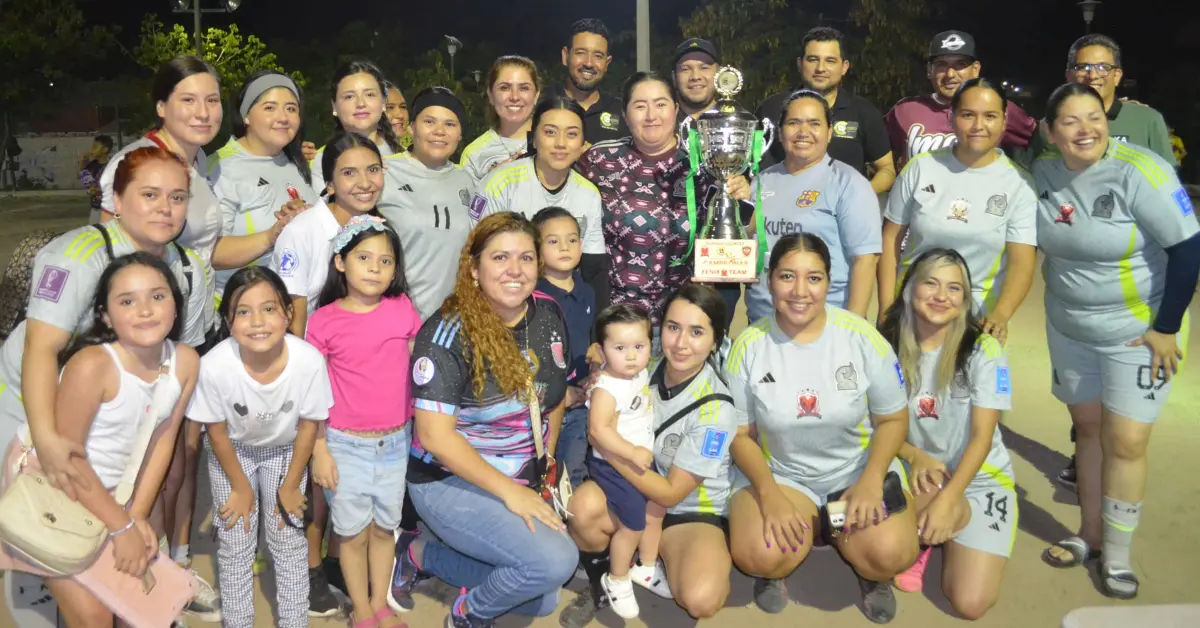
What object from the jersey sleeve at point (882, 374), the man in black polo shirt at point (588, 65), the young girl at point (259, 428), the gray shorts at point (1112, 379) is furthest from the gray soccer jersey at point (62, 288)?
the gray shorts at point (1112, 379)

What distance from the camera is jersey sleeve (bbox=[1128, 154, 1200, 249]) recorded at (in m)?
4.01

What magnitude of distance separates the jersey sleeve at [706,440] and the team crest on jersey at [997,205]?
1.76m

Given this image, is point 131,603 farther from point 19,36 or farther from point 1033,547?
point 19,36

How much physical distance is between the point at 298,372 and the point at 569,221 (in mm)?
1364

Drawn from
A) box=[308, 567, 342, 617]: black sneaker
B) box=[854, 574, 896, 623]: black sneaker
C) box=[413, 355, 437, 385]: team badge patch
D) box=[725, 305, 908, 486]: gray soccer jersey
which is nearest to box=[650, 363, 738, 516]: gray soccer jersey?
box=[725, 305, 908, 486]: gray soccer jersey

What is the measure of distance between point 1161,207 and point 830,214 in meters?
1.44

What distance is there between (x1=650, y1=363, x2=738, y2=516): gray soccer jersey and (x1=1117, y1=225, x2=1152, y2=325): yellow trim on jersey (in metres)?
1.92

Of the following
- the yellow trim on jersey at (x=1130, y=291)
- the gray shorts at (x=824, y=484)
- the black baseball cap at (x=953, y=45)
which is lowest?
the gray shorts at (x=824, y=484)

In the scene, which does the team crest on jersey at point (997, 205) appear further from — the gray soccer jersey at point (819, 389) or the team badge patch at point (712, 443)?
the team badge patch at point (712, 443)

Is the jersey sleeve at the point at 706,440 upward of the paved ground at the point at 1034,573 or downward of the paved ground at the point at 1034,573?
upward

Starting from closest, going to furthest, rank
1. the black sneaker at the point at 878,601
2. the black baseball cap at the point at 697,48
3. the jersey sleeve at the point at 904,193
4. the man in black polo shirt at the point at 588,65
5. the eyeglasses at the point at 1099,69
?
the black sneaker at the point at 878,601 < the jersey sleeve at the point at 904,193 < the eyeglasses at the point at 1099,69 < the black baseball cap at the point at 697,48 < the man in black polo shirt at the point at 588,65

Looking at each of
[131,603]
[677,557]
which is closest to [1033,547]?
[677,557]

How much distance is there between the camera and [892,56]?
24969 millimetres

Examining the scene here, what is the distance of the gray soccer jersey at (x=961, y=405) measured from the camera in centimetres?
403
